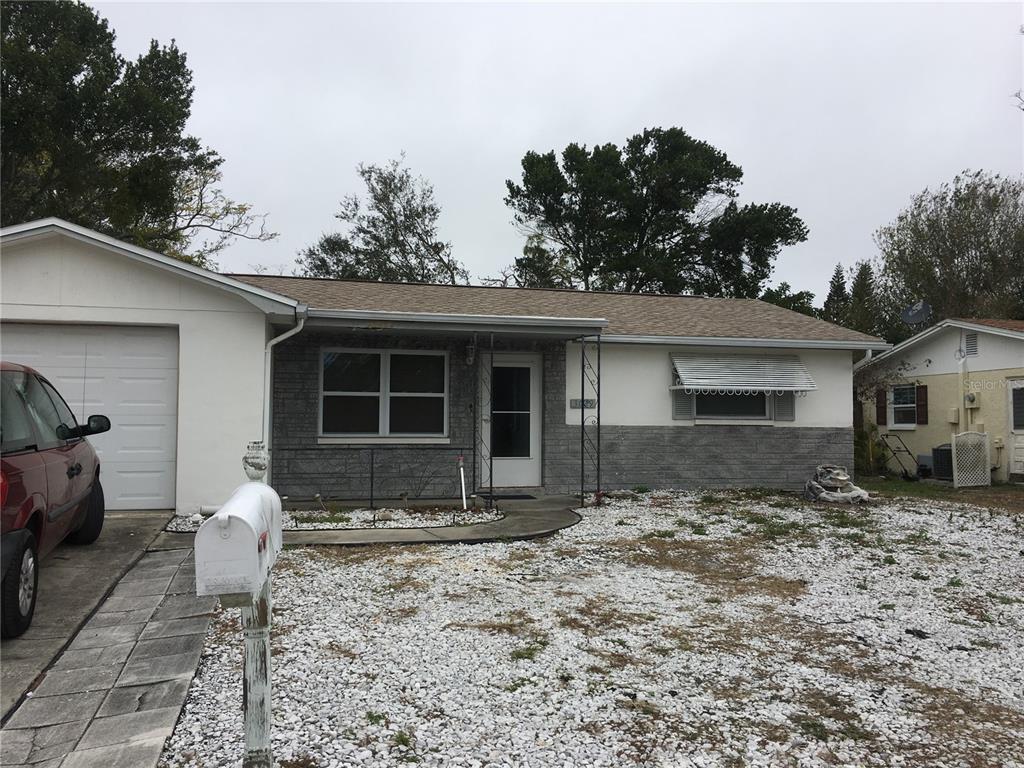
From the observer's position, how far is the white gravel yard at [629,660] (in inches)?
125

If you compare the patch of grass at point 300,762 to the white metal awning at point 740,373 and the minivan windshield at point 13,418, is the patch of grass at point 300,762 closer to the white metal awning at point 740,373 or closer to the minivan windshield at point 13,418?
the minivan windshield at point 13,418

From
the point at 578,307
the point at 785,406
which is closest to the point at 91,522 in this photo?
the point at 578,307

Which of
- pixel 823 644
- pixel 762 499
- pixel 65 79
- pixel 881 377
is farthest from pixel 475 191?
pixel 823 644

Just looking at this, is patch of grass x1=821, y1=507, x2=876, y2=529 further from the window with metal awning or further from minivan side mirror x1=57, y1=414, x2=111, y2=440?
minivan side mirror x1=57, y1=414, x2=111, y2=440

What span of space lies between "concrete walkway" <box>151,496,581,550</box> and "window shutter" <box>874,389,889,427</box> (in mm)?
13073

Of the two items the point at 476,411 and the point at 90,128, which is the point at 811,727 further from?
the point at 90,128

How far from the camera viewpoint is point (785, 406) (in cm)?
1199

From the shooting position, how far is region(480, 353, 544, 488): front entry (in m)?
11.0

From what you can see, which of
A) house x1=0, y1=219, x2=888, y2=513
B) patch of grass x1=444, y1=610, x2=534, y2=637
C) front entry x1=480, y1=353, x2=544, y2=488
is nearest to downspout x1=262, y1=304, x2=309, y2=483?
house x1=0, y1=219, x2=888, y2=513

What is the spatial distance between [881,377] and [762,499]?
951cm

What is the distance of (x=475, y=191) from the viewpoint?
3142 cm

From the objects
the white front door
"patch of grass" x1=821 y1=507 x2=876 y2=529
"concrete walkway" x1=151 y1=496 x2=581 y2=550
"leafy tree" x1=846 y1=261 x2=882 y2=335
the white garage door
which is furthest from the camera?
"leafy tree" x1=846 y1=261 x2=882 y2=335

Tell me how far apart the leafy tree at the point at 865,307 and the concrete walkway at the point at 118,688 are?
27079mm

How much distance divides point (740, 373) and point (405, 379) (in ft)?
17.8
